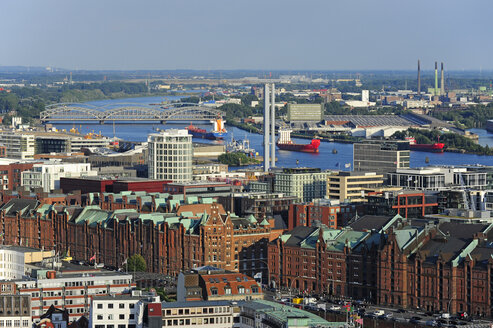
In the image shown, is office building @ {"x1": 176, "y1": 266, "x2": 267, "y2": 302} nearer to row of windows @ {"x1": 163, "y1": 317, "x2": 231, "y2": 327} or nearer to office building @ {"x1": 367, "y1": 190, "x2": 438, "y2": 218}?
row of windows @ {"x1": 163, "y1": 317, "x2": 231, "y2": 327}

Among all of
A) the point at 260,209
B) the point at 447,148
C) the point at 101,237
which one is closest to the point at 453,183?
the point at 260,209

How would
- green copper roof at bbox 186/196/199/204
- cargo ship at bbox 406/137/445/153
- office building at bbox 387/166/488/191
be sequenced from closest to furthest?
1. green copper roof at bbox 186/196/199/204
2. office building at bbox 387/166/488/191
3. cargo ship at bbox 406/137/445/153

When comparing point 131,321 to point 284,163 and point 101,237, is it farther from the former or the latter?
point 284,163

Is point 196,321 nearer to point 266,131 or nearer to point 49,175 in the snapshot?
point 49,175

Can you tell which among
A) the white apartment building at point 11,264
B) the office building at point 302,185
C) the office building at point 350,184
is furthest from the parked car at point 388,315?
the office building at point 302,185

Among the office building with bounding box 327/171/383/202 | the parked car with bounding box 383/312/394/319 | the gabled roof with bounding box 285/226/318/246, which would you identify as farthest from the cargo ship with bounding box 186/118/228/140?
the parked car with bounding box 383/312/394/319

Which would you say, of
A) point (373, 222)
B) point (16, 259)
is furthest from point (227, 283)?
point (373, 222)
